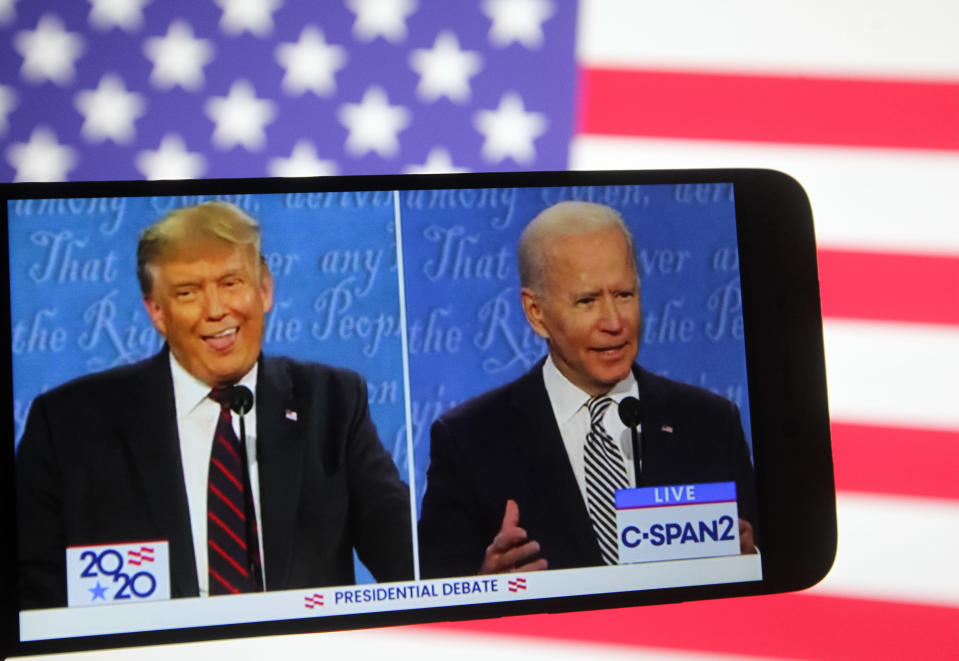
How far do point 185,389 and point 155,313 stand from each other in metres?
0.06

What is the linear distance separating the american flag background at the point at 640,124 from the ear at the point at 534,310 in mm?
472

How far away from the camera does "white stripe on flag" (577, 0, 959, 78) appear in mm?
1146

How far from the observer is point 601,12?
3.82ft

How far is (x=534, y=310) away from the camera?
28.2 inches

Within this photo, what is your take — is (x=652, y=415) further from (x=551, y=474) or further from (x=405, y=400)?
(x=405, y=400)

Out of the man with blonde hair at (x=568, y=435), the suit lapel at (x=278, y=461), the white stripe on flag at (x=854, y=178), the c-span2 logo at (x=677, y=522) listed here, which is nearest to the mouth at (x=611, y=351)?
the man with blonde hair at (x=568, y=435)

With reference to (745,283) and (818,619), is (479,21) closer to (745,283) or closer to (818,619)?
(745,283)

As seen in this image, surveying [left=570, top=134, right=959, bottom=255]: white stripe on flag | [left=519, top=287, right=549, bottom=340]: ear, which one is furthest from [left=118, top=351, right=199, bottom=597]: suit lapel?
[left=570, top=134, right=959, bottom=255]: white stripe on flag

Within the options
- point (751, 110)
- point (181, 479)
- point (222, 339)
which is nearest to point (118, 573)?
point (181, 479)

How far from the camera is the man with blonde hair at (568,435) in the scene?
0.70 meters

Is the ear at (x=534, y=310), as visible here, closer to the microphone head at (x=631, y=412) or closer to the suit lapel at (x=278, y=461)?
the microphone head at (x=631, y=412)

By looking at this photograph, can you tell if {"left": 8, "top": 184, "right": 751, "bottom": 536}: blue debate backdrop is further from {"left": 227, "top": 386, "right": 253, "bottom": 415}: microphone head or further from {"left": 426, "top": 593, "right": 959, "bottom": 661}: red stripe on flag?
{"left": 426, "top": 593, "right": 959, "bottom": 661}: red stripe on flag

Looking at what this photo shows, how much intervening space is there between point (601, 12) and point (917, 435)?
0.67 metres

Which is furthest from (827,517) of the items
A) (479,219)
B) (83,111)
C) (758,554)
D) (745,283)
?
(83,111)
